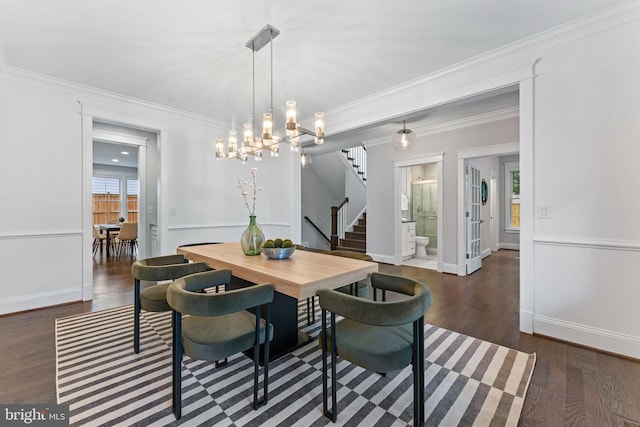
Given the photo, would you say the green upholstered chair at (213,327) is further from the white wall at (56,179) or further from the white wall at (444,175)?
the white wall at (444,175)

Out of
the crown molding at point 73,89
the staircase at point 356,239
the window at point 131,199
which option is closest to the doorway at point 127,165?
the crown molding at point 73,89

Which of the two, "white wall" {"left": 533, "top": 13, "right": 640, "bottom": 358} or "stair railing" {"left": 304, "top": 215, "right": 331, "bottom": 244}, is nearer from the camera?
"white wall" {"left": 533, "top": 13, "right": 640, "bottom": 358}

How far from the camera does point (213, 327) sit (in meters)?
1.58

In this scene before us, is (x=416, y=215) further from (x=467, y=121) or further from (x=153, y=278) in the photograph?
(x=153, y=278)

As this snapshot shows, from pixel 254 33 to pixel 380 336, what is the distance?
2477 mm

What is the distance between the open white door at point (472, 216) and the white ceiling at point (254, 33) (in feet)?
8.14

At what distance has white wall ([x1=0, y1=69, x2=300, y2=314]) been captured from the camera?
2.92 meters

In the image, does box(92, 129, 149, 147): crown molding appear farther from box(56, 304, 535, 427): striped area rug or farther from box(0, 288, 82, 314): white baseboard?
box(56, 304, 535, 427): striped area rug

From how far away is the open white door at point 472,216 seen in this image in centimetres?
459

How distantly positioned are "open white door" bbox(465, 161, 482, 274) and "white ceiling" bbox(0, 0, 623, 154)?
2.48m

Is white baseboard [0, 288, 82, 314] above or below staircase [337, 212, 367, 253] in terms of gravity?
below

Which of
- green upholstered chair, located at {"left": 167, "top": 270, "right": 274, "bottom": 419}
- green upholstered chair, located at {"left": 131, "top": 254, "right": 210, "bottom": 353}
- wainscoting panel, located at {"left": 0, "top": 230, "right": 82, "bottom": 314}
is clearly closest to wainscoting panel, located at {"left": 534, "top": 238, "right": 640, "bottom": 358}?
green upholstered chair, located at {"left": 167, "top": 270, "right": 274, "bottom": 419}

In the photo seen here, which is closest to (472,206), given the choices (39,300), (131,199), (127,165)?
(39,300)

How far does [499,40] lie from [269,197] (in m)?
3.97
